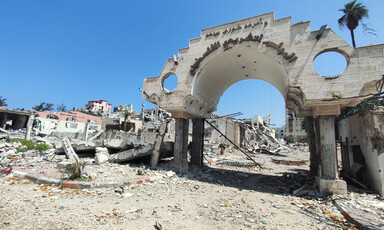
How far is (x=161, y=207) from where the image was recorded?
506cm

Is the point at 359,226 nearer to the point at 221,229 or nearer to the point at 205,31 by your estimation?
the point at 221,229

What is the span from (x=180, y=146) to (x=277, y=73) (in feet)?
18.4

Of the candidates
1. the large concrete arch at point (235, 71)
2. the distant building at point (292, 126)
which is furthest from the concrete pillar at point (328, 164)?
the distant building at point (292, 126)

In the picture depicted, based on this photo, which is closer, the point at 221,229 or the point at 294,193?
the point at 221,229

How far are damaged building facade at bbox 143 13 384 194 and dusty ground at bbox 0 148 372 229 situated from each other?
1.80 metres

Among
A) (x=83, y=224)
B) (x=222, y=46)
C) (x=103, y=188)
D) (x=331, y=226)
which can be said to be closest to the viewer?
(x=83, y=224)

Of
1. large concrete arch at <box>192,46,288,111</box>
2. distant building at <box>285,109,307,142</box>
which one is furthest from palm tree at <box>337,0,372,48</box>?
distant building at <box>285,109,307,142</box>

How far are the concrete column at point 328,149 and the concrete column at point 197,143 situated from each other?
6.09 meters

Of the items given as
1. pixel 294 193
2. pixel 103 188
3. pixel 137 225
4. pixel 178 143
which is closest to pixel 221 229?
pixel 137 225

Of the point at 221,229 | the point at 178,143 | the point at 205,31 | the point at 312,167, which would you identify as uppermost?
the point at 205,31

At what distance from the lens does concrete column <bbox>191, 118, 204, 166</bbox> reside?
11.1 m

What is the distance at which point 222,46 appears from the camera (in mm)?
8016

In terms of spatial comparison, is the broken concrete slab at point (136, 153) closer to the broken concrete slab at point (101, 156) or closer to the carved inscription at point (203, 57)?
the broken concrete slab at point (101, 156)

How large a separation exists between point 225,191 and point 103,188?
4.31 meters
